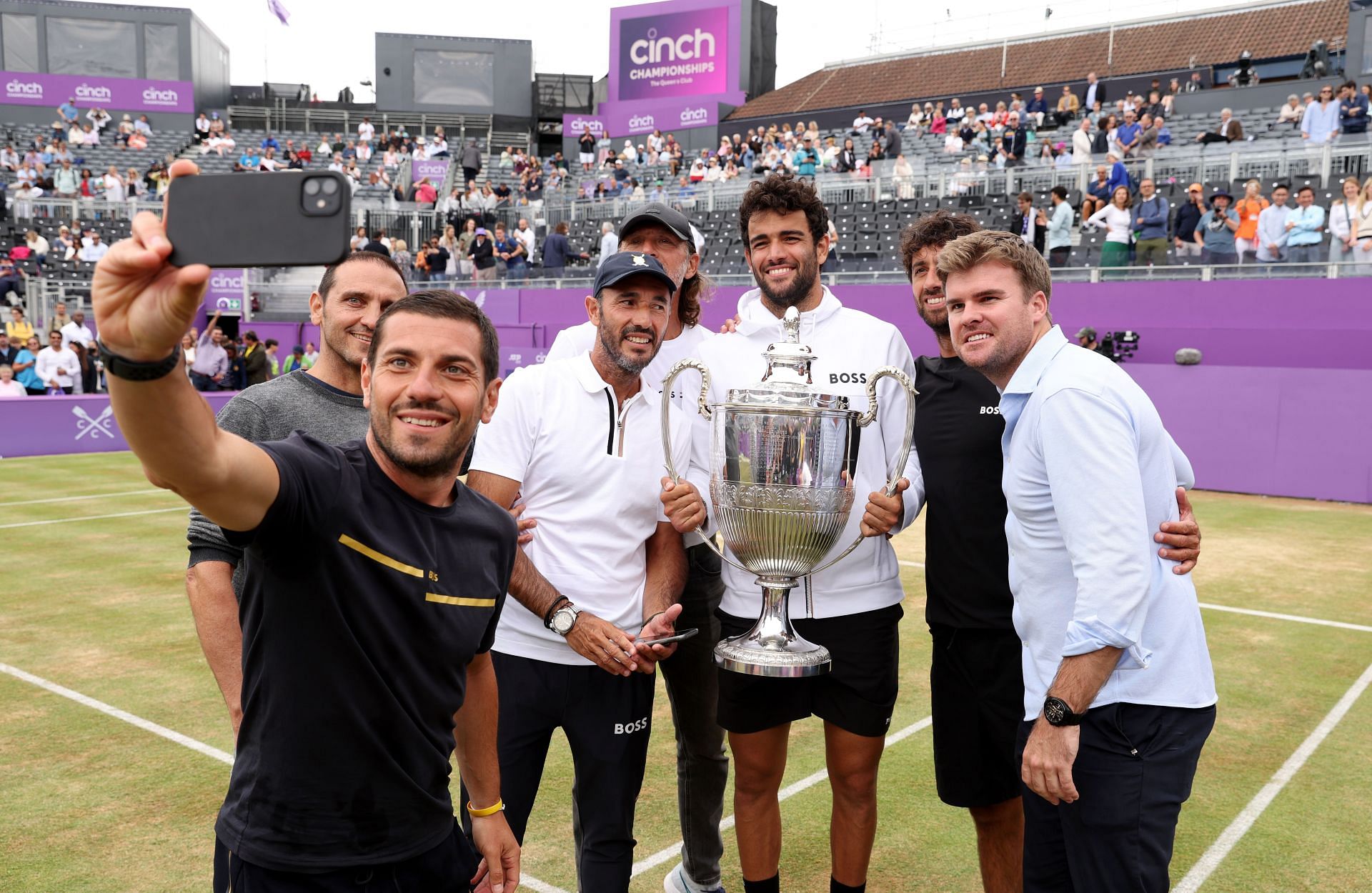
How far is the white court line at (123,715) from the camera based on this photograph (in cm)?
486

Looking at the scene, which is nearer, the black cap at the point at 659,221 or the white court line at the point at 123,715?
the black cap at the point at 659,221

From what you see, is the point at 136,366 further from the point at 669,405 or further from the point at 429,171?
the point at 429,171

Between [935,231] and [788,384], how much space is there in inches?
36.3

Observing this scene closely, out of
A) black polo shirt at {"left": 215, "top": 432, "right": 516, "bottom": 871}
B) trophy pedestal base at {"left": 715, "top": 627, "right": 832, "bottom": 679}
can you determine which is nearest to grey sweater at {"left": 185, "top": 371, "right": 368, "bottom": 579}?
black polo shirt at {"left": 215, "top": 432, "right": 516, "bottom": 871}

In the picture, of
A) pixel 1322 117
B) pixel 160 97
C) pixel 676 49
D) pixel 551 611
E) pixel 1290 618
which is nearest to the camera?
pixel 551 611

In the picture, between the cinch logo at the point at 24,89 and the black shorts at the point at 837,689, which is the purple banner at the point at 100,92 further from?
the black shorts at the point at 837,689

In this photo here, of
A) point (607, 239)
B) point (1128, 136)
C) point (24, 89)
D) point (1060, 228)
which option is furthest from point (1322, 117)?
point (24, 89)

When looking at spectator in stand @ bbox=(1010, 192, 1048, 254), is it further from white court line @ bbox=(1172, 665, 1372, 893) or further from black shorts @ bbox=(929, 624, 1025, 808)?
black shorts @ bbox=(929, 624, 1025, 808)

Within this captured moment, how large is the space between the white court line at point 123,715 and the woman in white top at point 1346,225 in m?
14.0

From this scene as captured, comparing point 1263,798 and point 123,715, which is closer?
point 1263,798

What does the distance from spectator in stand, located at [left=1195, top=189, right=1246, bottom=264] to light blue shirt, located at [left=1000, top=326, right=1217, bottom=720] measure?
44.8ft

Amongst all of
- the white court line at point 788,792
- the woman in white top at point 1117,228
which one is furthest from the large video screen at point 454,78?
the white court line at point 788,792

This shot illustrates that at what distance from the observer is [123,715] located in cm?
530

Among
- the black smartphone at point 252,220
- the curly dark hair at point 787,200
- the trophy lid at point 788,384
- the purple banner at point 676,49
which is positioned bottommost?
the trophy lid at point 788,384
